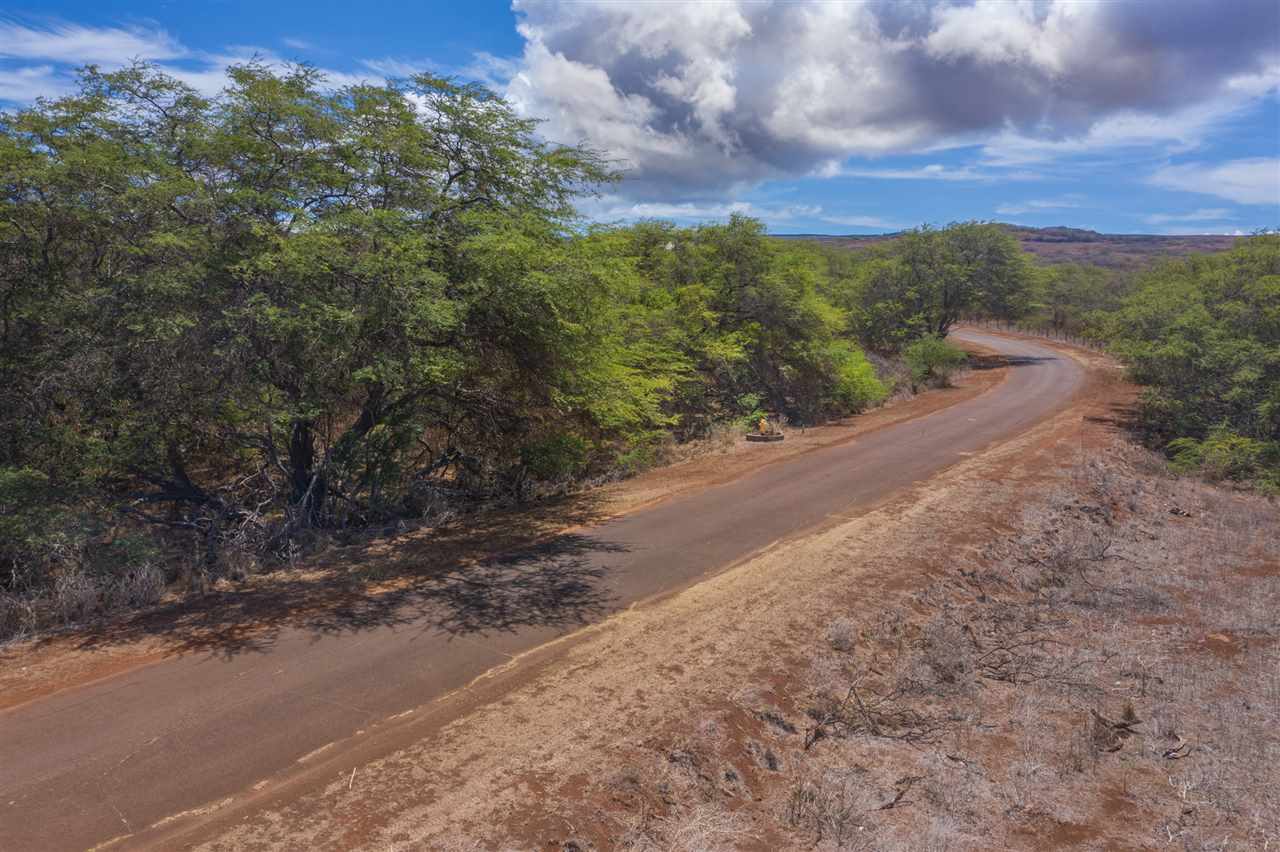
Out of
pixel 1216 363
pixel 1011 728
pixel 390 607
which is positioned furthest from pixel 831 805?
pixel 1216 363

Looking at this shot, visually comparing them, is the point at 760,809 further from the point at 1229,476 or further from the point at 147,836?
the point at 1229,476

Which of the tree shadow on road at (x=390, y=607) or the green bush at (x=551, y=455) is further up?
the green bush at (x=551, y=455)

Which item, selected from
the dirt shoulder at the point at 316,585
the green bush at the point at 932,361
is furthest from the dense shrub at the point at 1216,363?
the dirt shoulder at the point at 316,585

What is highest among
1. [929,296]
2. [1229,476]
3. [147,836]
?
[929,296]

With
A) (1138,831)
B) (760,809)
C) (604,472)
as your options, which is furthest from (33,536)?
(1138,831)

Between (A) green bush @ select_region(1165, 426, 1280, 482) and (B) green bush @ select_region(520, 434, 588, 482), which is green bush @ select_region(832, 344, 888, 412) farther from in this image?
(B) green bush @ select_region(520, 434, 588, 482)

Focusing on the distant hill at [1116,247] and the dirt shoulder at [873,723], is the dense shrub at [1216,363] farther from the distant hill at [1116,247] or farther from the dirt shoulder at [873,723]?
the distant hill at [1116,247]
